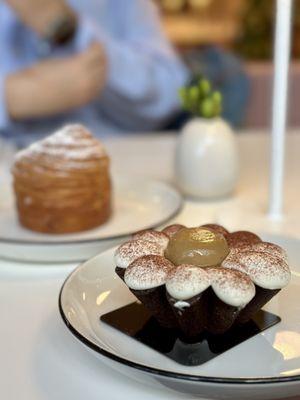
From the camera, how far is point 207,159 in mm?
1049

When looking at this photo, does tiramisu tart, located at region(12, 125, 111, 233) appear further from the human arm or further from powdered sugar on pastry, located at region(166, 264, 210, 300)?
the human arm

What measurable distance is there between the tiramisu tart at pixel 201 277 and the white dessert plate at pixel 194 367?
0.11 feet

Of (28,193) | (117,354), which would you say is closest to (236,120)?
(28,193)

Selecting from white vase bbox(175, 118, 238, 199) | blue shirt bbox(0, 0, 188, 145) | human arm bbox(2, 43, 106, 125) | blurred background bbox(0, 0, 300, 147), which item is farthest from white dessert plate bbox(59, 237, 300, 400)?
blue shirt bbox(0, 0, 188, 145)

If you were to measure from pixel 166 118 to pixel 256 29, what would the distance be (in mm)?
1397

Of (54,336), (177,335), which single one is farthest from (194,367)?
(54,336)

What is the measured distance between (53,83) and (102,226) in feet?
2.48

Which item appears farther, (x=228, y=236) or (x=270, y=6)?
(x=270, y=6)

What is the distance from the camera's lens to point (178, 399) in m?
0.55

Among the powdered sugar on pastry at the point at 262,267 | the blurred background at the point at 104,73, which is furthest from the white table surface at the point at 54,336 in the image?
the blurred background at the point at 104,73

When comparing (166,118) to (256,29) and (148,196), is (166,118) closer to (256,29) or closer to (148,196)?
(148,196)

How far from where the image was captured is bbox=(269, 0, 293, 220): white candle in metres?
0.92

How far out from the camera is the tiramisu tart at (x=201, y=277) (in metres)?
0.55

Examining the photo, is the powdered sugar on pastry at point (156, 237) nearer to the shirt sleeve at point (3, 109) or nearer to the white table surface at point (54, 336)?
the white table surface at point (54, 336)
